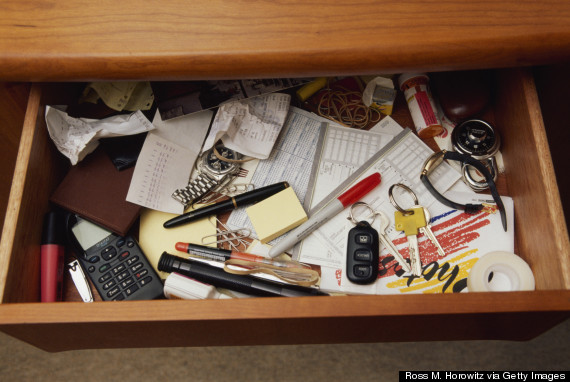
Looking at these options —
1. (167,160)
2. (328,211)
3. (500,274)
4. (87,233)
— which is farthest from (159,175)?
(500,274)

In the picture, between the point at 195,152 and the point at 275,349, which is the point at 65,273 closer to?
the point at 195,152

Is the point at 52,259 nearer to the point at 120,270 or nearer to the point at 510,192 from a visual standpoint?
the point at 120,270

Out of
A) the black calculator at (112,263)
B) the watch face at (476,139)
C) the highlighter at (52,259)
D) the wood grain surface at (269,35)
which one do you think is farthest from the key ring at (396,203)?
the highlighter at (52,259)

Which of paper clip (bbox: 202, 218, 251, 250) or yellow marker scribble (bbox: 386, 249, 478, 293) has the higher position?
paper clip (bbox: 202, 218, 251, 250)

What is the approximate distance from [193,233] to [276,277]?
0.14 m

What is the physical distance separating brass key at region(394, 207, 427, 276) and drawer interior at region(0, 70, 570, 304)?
134 mm

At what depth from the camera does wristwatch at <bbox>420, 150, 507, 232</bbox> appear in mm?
655

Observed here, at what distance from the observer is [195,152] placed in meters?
0.71

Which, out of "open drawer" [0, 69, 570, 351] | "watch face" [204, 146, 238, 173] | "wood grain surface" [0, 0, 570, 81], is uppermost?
"wood grain surface" [0, 0, 570, 81]

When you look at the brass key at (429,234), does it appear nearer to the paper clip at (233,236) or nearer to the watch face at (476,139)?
the watch face at (476,139)

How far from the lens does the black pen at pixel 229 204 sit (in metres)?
0.68

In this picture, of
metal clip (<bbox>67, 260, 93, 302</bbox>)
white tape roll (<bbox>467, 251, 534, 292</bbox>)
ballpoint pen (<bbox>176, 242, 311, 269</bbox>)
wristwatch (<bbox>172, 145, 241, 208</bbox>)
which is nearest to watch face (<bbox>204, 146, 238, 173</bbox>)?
wristwatch (<bbox>172, 145, 241, 208</bbox>)

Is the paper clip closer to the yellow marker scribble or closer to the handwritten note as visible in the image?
the handwritten note

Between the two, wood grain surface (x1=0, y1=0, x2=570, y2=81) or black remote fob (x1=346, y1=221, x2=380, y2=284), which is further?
black remote fob (x1=346, y1=221, x2=380, y2=284)
